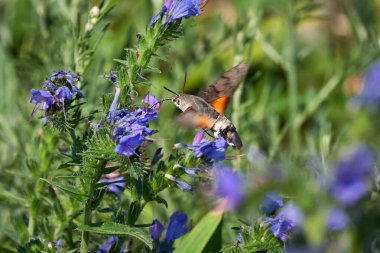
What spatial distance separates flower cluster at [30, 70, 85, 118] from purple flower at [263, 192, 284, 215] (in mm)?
392

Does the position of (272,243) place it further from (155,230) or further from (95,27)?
(95,27)

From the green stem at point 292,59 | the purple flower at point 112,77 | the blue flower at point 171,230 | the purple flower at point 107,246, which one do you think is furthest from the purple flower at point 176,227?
the green stem at point 292,59

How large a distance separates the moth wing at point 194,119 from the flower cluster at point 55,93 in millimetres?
215

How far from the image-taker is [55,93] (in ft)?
4.52

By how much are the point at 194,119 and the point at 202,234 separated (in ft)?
0.77

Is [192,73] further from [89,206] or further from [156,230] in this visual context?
[89,206]

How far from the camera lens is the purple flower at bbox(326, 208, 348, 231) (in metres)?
1.04

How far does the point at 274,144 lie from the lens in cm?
241

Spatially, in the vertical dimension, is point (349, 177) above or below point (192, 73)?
above

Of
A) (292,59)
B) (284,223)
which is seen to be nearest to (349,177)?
(284,223)

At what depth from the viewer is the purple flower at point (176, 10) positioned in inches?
53.7

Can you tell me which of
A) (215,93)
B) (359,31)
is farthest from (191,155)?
(359,31)

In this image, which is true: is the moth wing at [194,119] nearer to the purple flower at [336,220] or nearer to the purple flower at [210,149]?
the purple flower at [210,149]

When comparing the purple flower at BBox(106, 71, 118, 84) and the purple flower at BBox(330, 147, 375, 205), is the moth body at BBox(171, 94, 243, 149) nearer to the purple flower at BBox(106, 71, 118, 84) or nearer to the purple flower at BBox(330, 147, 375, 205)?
the purple flower at BBox(106, 71, 118, 84)
